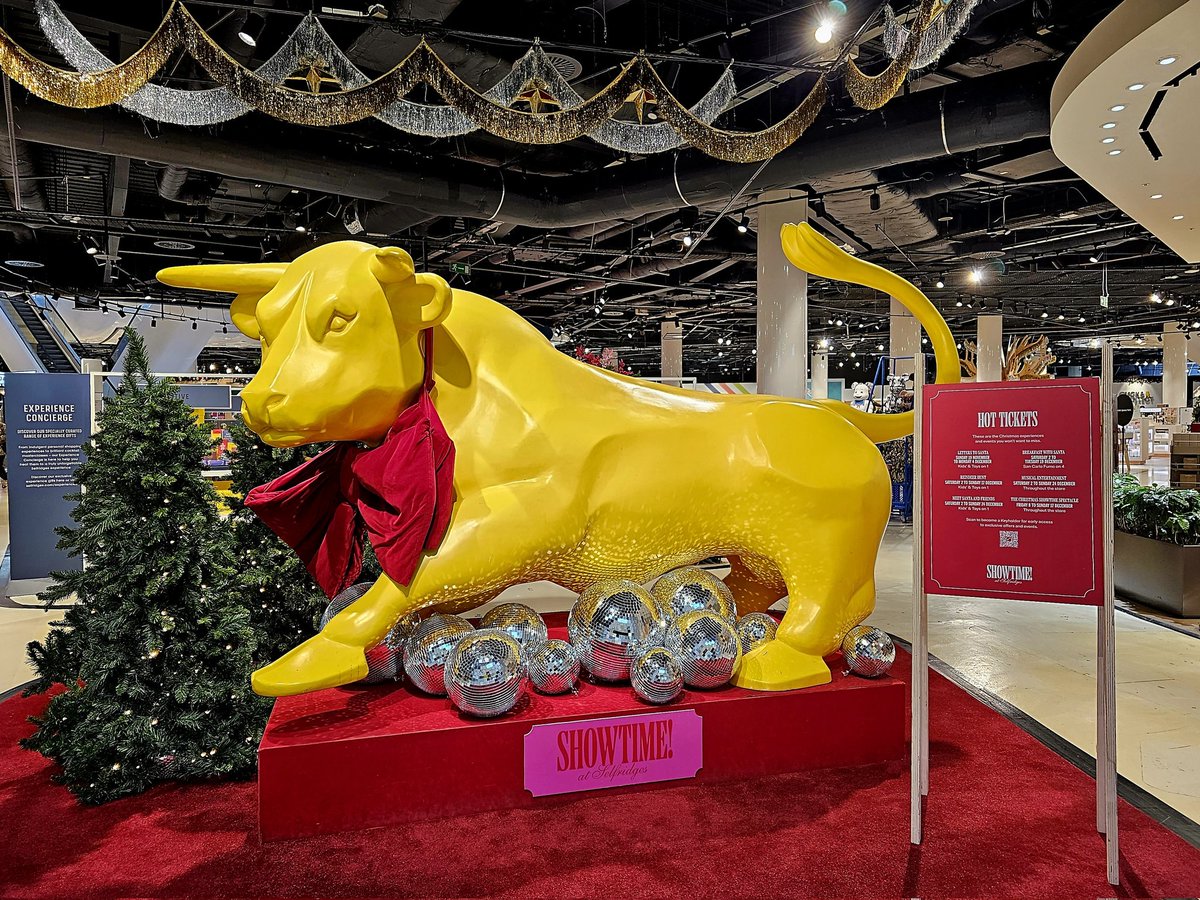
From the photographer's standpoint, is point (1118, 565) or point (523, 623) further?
point (1118, 565)

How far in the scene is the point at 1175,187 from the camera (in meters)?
5.77

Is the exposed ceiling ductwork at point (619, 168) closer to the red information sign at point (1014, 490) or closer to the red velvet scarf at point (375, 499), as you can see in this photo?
the red information sign at point (1014, 490)

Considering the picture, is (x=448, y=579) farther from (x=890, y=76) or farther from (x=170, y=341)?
(x=170, y=341)

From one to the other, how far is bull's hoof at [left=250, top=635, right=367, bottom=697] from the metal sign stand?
64.4 inches

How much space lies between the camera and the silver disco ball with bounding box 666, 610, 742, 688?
2.61 m

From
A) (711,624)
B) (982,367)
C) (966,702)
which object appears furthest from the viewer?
(982,367)

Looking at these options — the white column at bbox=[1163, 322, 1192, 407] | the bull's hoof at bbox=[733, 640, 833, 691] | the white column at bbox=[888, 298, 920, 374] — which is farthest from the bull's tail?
the white column at bbox=[1163, 322, 1192, 407]

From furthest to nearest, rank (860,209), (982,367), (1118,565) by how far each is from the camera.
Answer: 1. (982,367)
2. (860,209)
3. (1118,565)

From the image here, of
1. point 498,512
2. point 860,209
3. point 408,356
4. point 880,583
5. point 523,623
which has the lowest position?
point 880,583

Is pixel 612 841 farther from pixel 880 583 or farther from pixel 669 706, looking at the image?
pixel 880 583

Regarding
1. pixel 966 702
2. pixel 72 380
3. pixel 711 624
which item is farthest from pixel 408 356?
pixel 72 380

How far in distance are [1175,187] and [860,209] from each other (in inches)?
109

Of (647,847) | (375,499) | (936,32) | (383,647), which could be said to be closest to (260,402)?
(375,499)

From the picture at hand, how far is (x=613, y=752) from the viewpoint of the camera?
252cm
